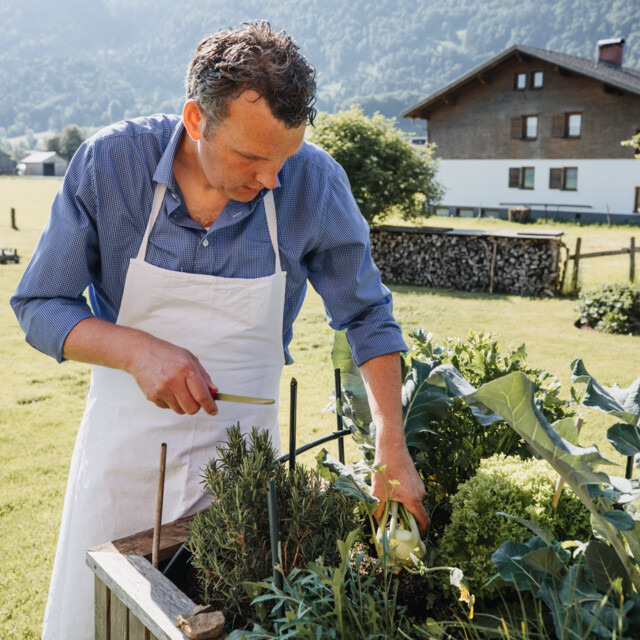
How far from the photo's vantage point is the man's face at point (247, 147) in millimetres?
1290

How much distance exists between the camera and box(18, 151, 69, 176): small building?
243ft

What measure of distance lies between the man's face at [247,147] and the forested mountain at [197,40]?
124982 mm

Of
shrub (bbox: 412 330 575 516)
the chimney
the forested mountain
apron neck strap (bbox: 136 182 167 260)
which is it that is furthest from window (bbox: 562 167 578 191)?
the forested mountain

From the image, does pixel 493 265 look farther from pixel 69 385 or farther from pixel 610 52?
pixel 610 52

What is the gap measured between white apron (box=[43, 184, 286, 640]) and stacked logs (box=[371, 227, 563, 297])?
9.30m

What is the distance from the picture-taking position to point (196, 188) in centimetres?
161

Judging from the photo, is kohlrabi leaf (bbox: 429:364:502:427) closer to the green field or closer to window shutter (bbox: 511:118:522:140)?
the green field

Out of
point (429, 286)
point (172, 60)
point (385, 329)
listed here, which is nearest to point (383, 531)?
point (385, 329)

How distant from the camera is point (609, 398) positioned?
1203 mm

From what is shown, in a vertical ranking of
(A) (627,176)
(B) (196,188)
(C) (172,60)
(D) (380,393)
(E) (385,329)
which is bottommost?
(D) (380,393)

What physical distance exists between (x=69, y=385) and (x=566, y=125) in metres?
24.2

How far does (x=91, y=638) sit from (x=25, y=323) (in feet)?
2.62

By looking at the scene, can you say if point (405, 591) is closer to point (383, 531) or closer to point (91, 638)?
point (383, 531)

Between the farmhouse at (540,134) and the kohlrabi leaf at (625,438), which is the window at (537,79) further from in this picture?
the kohlrabi leaf at (625,438)
